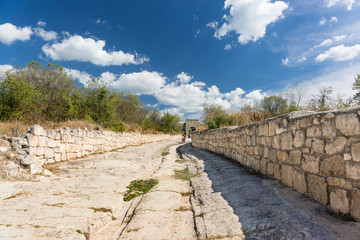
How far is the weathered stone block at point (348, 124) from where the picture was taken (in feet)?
7.20

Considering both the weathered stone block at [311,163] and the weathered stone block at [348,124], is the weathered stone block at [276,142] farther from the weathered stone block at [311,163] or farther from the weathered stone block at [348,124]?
the weathered stone block at [348,124]

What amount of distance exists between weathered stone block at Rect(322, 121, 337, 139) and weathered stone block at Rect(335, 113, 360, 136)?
9 centimetres

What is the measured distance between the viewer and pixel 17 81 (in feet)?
30.8

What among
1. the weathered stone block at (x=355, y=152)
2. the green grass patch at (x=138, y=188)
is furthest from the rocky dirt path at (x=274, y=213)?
the green grass patch at (x=138, y=188)

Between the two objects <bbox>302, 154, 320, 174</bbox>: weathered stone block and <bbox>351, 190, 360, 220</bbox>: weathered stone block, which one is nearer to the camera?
<bbox>351, 190, 360, 220</bbox>: weathered stone block

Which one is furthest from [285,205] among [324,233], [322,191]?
[324,233]

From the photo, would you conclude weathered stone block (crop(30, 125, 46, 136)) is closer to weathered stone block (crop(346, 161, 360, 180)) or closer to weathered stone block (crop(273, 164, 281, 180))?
weathered stone block (crop(273, 164, 281, 180))

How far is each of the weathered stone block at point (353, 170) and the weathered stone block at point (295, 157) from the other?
0.95m

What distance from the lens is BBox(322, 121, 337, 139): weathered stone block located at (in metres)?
2.52

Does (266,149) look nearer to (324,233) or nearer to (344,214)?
(344,214)

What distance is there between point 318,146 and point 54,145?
300 inches

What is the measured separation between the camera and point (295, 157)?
335 centimetres

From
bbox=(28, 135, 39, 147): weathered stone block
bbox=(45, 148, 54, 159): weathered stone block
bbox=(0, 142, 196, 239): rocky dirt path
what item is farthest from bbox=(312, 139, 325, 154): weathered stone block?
bbox=(45, 148, 54, 159): weathered stone block

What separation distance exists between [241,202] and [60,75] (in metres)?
15.5
